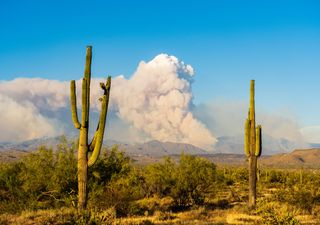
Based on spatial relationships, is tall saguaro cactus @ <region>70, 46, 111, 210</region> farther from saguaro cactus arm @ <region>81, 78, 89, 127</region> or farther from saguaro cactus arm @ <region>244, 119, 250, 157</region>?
saguaro cactus arm @ <region>244, 119, 250, 157</region>

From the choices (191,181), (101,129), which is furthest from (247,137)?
(101,129)

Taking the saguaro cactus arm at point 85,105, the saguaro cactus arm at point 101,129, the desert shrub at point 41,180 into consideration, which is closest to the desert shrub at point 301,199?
the desert shrub at point 41,180

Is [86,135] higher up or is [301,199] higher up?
[86,135]

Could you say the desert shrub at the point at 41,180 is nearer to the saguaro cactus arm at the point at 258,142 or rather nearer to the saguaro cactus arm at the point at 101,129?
the saguaro cactus arm at the point at 101,129

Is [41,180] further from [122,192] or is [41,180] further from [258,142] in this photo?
[258,142]

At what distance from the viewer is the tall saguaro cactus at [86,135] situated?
46.5 ft

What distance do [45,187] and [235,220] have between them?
328 inches

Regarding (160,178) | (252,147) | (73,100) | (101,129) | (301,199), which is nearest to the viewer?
(101,129)

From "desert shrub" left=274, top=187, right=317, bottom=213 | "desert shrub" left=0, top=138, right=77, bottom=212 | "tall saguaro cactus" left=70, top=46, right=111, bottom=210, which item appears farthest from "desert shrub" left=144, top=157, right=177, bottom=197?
"tall saguaro cactus" left=70, top=46, right=111, bottom=210

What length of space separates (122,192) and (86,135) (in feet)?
14.8

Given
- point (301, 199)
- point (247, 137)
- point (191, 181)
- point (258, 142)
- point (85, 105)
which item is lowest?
point (301, 199)

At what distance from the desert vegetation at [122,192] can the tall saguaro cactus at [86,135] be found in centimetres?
104

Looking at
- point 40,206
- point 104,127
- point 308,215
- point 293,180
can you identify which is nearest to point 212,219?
point 308,215

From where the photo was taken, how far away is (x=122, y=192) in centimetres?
1797
